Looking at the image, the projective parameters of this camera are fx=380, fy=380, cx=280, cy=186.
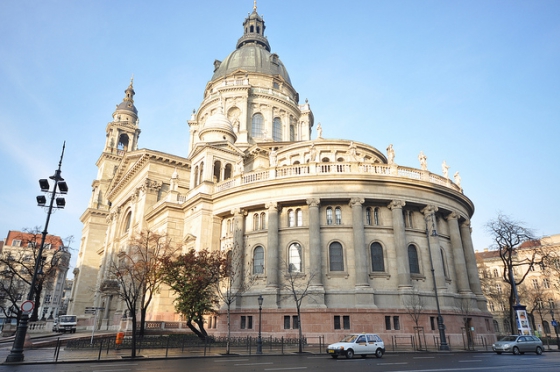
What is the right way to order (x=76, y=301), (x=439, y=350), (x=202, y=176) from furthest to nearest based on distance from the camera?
(x=76, y=301) → (x=202, y=176) → (x=439, y=350)

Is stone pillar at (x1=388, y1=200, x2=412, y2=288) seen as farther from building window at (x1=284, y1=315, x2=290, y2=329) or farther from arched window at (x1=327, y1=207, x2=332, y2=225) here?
building window at (x1=284, y1=315, x2=290, y2=329)

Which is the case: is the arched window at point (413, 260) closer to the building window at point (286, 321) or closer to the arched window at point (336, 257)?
the arched window at point (336, 257)

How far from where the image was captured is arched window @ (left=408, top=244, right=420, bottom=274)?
98.5 feet

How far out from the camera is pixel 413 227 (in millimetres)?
31406

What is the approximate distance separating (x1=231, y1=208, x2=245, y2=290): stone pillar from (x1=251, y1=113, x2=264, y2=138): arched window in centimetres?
2984

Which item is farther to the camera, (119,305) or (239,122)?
(239,122)

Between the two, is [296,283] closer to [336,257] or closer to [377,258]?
[336,257]

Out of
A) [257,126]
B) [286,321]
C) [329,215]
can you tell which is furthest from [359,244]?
[257,126]

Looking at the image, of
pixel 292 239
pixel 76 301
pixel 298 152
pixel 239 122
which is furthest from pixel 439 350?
pixel 76 301

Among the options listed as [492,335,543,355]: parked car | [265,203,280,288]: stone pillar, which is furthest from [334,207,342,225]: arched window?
[492,335,543,355]: parked car

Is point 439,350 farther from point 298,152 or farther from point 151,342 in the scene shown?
point 298,152

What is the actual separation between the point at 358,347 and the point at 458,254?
17101mm

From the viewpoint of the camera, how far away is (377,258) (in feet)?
97.4

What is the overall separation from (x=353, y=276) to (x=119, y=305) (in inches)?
1084
